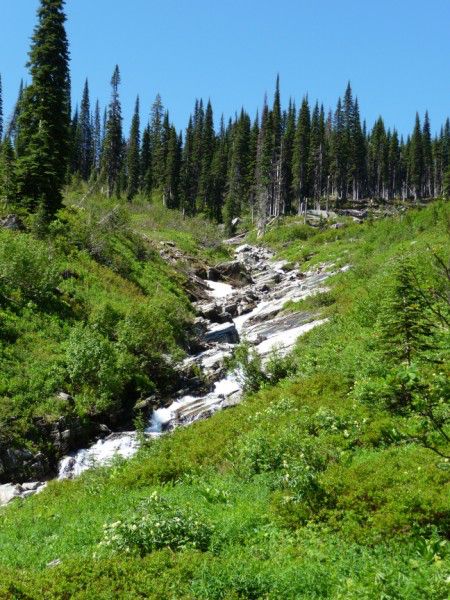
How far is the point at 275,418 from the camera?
13844mm

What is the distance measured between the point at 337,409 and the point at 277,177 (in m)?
75.7

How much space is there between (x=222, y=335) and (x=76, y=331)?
9.96 meters

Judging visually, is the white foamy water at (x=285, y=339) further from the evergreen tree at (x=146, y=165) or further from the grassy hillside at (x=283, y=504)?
the evergreen tree at (x=146, y=165)

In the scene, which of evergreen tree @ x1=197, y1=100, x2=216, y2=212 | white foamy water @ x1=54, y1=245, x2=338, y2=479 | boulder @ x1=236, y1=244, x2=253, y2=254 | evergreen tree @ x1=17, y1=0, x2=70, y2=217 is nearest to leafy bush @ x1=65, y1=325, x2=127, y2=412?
white foamy water @ x1=54, y1=245, x2=338, y2=479

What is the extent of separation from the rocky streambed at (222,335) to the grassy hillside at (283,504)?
3505 millimetres

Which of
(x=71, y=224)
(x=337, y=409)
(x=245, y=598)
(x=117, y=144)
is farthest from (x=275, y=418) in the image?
(x=117, y=144)

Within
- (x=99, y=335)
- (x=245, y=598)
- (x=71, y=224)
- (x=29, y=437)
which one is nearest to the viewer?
(x=245, y=598)

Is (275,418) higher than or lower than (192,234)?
lower

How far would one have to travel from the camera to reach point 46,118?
3528cm

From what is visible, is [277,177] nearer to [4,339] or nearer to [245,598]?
[4,339]

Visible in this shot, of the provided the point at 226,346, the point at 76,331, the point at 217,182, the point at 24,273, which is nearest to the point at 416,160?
the point at 217,182

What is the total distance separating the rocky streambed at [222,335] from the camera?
1836 centimetres

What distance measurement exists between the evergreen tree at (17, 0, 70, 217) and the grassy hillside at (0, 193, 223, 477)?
2556 mm

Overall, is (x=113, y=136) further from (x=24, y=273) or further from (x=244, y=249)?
(x=24, y=273)
